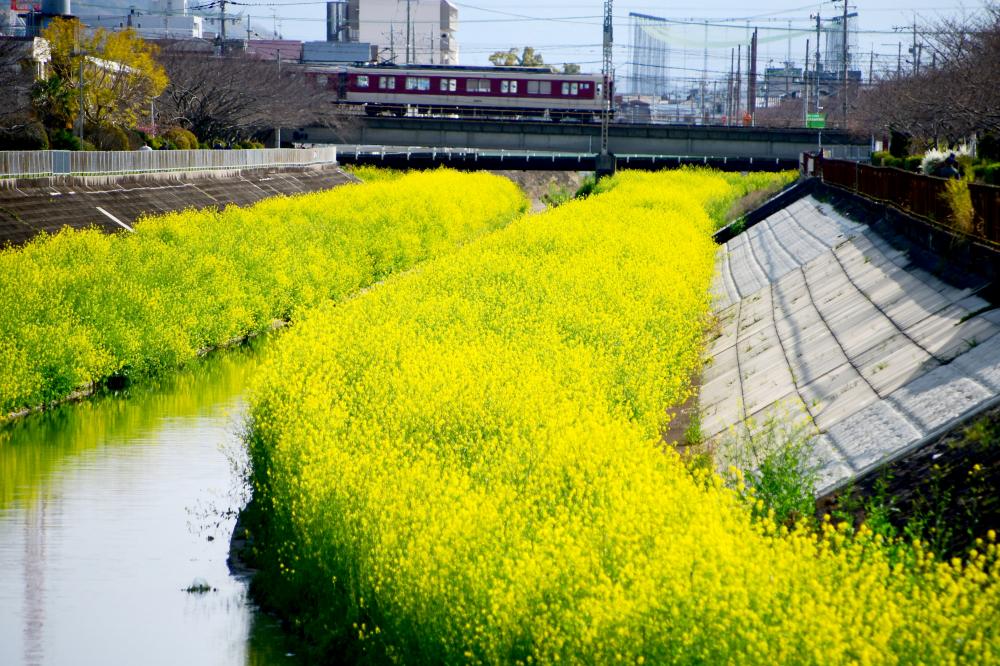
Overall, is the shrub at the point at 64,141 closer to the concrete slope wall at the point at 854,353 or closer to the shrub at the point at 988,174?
the concrete slope wall at the point at 854,353

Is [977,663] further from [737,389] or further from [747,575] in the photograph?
[737,389]

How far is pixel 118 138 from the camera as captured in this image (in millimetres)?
47719

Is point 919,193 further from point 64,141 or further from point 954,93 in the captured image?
point 64,141

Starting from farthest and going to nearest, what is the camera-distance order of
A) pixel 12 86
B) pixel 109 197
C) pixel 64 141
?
pixel 64 141 < pixel 12 86 < pixel 109 197

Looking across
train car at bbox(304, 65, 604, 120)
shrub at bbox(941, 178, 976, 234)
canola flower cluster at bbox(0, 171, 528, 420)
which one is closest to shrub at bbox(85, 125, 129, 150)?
canola flower cluster at bbox(0, 171, 528, 420)

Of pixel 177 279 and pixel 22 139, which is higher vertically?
pixel 22 139

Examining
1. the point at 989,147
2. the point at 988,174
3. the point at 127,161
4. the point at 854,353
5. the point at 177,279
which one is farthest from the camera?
the point at 127,161

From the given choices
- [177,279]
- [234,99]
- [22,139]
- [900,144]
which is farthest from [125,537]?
[234,99]

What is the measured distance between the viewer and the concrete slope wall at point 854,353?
457 inches

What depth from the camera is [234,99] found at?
66.4 metres

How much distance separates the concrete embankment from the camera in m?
31.6

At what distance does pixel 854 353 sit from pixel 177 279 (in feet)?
53.5

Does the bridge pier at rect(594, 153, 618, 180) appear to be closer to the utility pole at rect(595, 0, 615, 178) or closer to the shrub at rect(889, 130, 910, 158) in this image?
the utility pole at rect(595, 0, 615, 178)

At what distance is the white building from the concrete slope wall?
413ft
